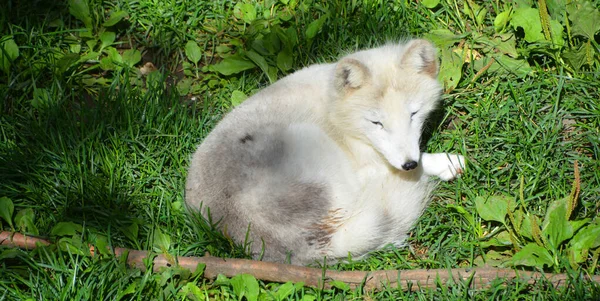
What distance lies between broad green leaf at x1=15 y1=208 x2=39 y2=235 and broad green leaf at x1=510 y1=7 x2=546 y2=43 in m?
2.75

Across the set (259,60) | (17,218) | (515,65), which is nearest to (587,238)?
(515,65)

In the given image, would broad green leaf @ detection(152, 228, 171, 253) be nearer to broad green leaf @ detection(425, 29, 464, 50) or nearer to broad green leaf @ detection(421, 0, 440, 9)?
broad green leaf @ detection(425, 29, 464, 50)

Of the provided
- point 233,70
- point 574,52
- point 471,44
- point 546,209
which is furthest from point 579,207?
point 233,70

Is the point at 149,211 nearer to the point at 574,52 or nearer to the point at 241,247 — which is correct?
the point at 241,247

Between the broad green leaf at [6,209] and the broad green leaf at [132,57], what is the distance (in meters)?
1.19

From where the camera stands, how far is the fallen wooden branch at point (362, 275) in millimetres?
2807

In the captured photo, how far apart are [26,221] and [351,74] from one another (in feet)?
5.43

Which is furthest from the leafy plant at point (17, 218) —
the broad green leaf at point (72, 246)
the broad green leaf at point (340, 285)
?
the broad green leaf at point (340, 285)

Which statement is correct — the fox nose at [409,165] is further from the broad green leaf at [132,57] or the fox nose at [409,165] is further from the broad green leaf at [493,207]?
the broad green leaf at [132,57]

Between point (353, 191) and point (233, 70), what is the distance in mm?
1297

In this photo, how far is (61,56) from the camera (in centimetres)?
403

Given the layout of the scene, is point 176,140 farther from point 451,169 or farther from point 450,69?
point 450,69

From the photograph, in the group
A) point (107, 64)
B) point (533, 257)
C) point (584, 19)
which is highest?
point (584, 19)

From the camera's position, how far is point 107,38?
163 inches
